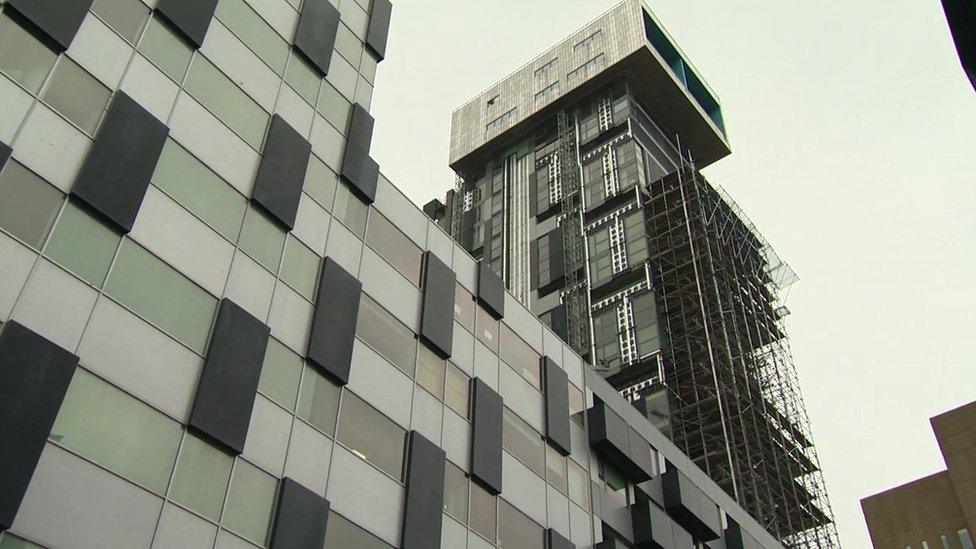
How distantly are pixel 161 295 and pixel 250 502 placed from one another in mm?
4931

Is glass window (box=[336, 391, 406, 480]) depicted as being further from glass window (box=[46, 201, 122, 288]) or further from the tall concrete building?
glass window (box=[46, 201, 122, 288])

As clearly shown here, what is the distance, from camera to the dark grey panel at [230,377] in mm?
20031

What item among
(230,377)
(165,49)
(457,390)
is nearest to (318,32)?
(165,49)

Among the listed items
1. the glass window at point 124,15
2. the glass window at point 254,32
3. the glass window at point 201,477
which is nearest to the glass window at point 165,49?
A: the glass window at point 124,15

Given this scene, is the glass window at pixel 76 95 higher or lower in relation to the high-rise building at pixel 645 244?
lower

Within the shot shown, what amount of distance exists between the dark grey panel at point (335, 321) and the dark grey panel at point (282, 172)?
6.00ft

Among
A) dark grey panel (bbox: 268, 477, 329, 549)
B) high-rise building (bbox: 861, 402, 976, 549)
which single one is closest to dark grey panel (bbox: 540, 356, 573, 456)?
dark grey panel (bbox: 268, 477, 329, 549)

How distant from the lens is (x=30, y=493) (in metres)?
16.3

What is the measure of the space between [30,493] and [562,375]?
2229 centimetres

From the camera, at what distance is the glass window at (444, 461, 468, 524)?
2647 cm

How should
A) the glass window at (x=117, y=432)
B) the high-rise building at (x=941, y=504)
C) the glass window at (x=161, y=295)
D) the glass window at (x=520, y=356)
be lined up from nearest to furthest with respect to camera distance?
the glass window at (x=117, y=432), the glass window at (x=161, y=295), the glass window at (x=520, y=356), the high-rise building at (x=941, y=504)

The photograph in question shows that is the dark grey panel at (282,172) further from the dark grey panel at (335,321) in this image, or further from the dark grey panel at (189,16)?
the dark grey panel at (189,16)

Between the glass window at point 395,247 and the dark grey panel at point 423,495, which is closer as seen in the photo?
the dark grey panel at point 423,495

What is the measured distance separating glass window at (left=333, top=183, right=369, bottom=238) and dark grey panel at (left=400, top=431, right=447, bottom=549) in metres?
6.52
